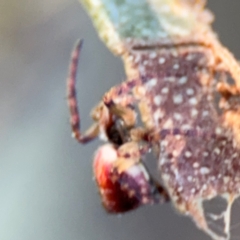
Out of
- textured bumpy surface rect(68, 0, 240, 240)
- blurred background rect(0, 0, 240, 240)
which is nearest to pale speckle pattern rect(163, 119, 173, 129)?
textured bumpy surface rect(68, 0, 240, 240)

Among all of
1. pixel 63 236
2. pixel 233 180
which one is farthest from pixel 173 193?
pixel 63 236

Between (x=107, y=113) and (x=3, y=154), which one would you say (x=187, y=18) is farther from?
(x=3, y=154)

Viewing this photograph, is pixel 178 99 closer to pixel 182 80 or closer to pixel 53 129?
pixel 182 80

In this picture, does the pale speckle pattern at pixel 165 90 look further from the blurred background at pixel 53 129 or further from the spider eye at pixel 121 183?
the blurred background at pixel 53 129

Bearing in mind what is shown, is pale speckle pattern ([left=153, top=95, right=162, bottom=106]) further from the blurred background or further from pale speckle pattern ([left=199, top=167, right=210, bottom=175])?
the blurred background

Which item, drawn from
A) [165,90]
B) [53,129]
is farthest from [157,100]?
[53,129]

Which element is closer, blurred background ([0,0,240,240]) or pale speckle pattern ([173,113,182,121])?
pale speckle pattern ([173,113,182,121])

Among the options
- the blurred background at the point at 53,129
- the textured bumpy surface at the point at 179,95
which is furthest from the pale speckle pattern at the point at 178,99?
the blurred background at the point at 53,129

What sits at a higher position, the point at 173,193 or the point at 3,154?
the point at 3,154
